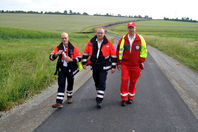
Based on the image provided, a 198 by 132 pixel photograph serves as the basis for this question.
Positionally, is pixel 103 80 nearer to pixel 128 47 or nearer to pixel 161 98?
pixel 128 47

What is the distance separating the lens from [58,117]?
13.3 feet

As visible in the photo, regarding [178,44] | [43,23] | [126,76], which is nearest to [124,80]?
[126,76]

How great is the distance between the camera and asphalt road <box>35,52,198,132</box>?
363 cm

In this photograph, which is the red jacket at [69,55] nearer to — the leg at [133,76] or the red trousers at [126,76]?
the red trousers at [126,76]

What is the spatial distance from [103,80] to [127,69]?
2.27 feet

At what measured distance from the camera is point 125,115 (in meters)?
4.22

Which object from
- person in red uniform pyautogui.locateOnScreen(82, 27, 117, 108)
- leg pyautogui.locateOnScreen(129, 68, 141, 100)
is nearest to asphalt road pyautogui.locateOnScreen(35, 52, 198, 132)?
leg pyautogui.locateOnScreen(129, 68, 141, 100)

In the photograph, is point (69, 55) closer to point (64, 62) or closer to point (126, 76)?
point (64, 62)

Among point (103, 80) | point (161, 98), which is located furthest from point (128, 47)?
point (161, 98)

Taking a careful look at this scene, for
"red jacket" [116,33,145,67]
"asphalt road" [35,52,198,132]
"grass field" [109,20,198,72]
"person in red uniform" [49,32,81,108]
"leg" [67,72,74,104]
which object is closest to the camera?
"asphalt road" [35,52,198,132]

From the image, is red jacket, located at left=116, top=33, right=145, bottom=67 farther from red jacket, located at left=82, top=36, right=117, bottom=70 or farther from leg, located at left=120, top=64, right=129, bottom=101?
red jacket, located at left=82, top=36, right=117, bottom=70

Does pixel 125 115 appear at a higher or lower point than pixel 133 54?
lower

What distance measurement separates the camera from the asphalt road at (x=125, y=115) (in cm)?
363

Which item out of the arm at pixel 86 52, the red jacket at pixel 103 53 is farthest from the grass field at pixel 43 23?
the red jacket at pixel 103 53
